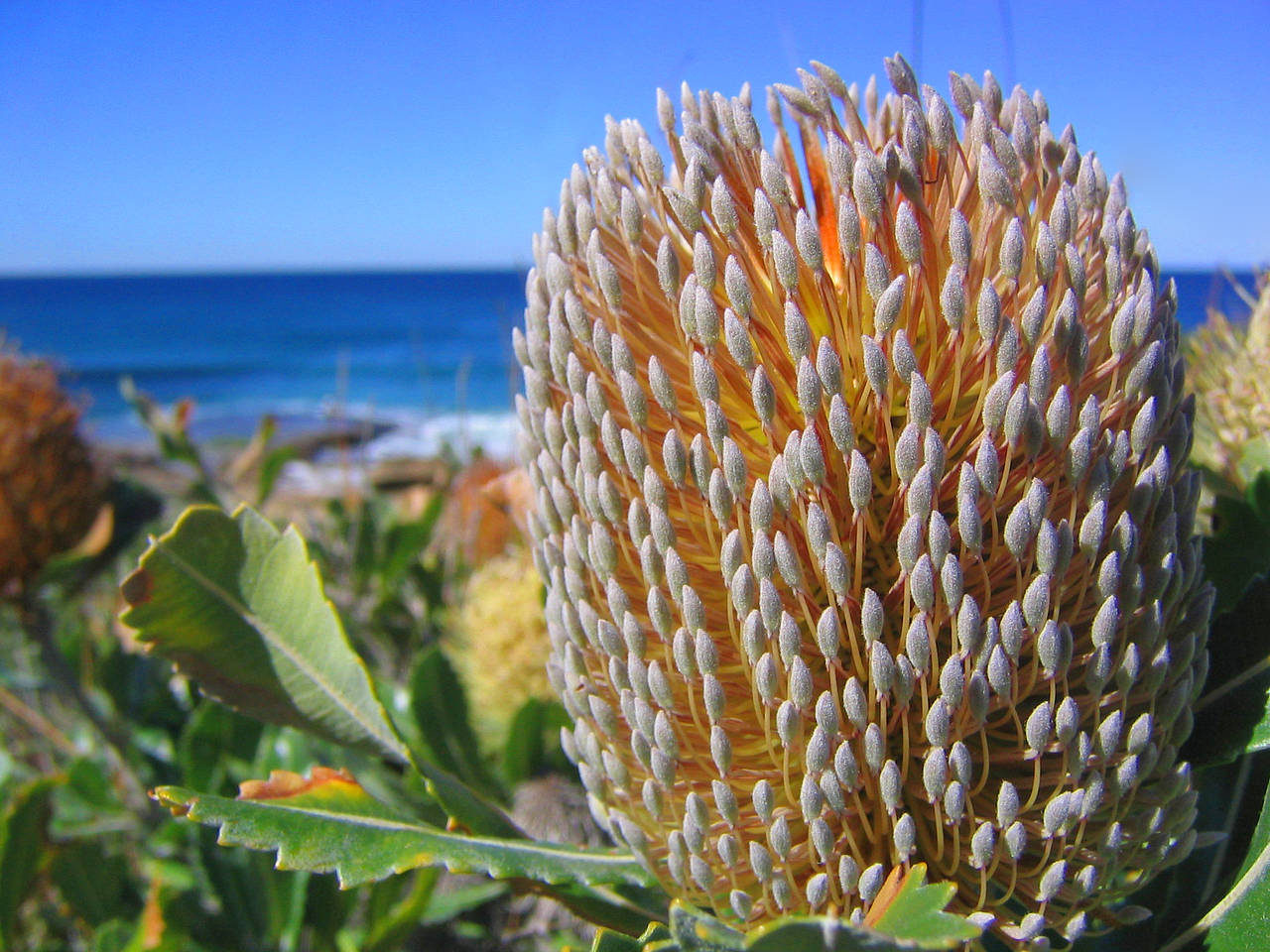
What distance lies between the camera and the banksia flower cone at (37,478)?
247 cm

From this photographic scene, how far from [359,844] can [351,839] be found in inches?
0.4

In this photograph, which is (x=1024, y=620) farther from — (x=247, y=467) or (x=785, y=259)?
(x=247, y=467)

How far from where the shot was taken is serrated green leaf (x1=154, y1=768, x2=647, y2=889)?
1013 millimetres

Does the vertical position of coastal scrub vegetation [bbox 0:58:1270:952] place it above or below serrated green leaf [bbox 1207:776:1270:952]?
above

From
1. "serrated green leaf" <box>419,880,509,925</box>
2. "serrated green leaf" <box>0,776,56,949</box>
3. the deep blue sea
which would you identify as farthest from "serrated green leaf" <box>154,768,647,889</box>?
the deep blue sea

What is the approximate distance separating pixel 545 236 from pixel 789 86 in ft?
1.04

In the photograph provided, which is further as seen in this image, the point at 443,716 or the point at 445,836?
the point at 443,716

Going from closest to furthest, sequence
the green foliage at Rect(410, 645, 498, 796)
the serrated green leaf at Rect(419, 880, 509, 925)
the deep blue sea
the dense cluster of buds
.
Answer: the dense cluster of buds → the green foliage at Rect(410, 645, 498, 796) → the serrated green leaf at Rect(419, 880, 509, 925) → the deep blue sea

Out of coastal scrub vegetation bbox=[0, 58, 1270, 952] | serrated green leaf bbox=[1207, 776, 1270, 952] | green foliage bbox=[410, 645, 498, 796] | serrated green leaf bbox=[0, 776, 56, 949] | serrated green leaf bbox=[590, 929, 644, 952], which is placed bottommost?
serrated green leaf bbox=[0, 776, 56, 949]

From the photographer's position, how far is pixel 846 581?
3.04 ft

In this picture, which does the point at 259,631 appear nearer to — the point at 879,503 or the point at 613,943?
the point at 613,943

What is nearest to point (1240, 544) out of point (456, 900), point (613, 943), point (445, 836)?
point (613, 943)

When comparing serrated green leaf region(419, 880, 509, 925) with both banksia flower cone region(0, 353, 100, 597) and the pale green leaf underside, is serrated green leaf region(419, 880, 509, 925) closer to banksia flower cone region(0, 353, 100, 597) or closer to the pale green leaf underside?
the pale green leaf underside

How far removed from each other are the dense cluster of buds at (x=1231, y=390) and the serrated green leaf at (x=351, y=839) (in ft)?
3.72
